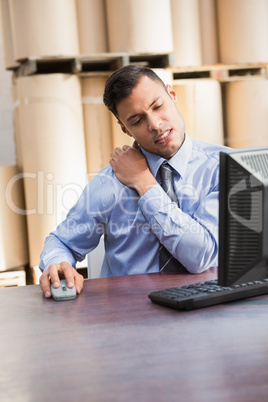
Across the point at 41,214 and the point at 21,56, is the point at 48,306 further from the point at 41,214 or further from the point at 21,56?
the point at 21,56

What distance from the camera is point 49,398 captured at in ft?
3.03

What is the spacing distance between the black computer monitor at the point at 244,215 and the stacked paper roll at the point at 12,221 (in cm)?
263

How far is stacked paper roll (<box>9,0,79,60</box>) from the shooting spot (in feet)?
11.1

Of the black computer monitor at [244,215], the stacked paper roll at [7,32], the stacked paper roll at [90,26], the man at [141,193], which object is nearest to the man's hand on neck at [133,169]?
the man at [141,193]

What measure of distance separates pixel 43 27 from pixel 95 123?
29.1 inches

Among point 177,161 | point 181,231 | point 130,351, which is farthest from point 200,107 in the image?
point 130,351

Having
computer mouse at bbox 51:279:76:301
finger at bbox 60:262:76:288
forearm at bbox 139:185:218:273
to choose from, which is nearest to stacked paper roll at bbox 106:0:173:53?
forearm at bbox 139:185:218:273

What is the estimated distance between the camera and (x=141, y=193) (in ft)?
6.44

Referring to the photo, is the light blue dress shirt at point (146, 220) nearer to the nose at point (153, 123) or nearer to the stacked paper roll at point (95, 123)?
the nose at point (153, 123)

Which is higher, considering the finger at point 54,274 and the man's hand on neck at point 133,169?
the man's hand on neck at point 133,169

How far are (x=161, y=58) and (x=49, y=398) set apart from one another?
123 inches

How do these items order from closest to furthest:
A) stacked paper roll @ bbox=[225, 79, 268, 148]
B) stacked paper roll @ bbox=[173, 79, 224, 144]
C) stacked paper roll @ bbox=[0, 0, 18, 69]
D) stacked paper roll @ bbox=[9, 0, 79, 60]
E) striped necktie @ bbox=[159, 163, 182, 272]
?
striped necktie @ bbox=[159, 163, 182, 272], stacked paper roll @ bbox=[9, 0, 79, 60], stacked paper roll @ bbox=[173, 79, 224, 144], stacked paper roll @ bbox=[225, 79, 268, 148], stacked paper roll @ bbox=[0, 0, 18, 69]

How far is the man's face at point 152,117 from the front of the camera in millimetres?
2016

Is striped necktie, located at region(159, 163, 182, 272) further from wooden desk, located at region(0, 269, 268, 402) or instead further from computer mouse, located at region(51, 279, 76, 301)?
computer mouse, located at region(51, 279, 76, 301)
